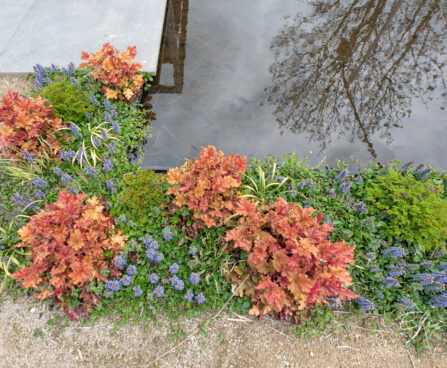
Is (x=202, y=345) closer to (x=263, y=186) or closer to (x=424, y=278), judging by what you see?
(x=263, y=186)

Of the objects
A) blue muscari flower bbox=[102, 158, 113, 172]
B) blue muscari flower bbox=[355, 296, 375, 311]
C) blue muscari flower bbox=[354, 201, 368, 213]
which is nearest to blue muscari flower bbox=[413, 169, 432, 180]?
blue muscari flower bbox=[354, 201, 368, 213]

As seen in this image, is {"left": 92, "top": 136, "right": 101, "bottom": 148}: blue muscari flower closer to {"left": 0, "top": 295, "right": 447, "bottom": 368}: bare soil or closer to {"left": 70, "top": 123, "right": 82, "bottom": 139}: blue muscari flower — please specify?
{"left": 70, "top": 123, "right": 82, "bottom": 139}: blue muscari flower

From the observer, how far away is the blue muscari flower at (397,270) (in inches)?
91.2

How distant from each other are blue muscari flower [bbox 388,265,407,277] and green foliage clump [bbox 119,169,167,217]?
2.18 meters

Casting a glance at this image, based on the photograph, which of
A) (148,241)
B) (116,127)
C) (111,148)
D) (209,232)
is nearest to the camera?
(148,241)

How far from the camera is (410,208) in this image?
2.41 metres

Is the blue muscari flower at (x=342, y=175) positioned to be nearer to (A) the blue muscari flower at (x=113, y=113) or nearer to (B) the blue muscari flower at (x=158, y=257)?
(B) the blue muscari flower at (x=158, y=257)

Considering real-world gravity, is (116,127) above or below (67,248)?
above

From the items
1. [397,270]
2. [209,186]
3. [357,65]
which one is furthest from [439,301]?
[357,65]

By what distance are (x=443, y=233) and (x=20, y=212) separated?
4009 mm

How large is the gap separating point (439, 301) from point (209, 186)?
86.9 inches

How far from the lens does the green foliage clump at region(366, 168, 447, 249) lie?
236cm

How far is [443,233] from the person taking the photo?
7.79 feet

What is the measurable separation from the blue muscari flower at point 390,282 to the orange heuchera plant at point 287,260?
44 centimetres
